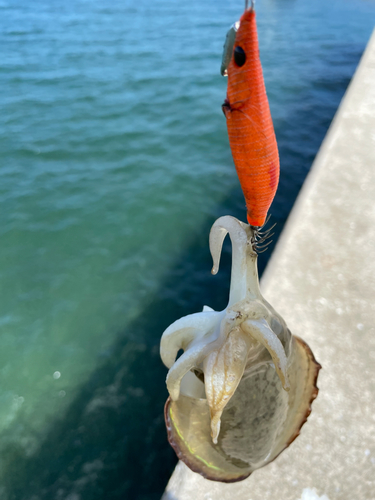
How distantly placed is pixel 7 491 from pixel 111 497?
731 mm

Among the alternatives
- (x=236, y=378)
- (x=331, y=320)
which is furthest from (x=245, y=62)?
(x=331, y=320)

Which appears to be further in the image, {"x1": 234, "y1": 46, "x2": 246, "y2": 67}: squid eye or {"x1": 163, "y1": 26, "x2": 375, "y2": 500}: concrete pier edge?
{"x1": 163, "y1": 26, "x2": 375, "y2": 500}: concrete pier edge

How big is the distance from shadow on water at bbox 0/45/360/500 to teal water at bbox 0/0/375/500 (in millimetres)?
10

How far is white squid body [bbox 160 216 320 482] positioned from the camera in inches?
50.0

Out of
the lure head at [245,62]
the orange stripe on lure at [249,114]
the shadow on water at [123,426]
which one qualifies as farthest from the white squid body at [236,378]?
the shadow on water at [123,426]

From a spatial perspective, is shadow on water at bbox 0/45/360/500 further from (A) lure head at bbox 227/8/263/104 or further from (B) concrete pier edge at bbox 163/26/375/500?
(A) lure head at bbox 227/8/263/104

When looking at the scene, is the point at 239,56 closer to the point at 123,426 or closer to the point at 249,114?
the point at 249,114

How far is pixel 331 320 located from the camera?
284cm

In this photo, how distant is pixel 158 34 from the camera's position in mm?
9164

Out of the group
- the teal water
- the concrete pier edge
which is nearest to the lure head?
the concrete pier edge

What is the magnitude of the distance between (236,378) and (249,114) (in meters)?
0.77

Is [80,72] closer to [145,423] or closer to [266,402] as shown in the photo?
[145,423]

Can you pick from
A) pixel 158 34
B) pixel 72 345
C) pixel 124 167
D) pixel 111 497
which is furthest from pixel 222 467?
pixel 158 34

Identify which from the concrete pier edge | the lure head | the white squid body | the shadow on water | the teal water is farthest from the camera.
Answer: the teal water
